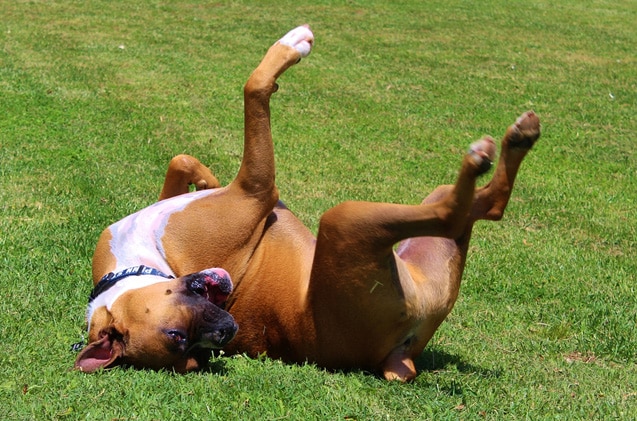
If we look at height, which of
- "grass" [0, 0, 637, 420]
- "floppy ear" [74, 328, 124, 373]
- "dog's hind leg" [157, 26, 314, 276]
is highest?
"dog's hind leg" [157, 26, 314, 276]

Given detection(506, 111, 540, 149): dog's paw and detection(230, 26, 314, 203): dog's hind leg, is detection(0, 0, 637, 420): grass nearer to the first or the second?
detection(230, 26, 314, 203): dog's hind leg

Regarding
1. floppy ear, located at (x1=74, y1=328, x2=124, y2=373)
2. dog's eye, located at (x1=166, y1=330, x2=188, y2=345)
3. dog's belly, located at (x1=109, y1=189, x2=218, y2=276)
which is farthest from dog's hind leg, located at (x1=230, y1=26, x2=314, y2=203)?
floppy ear, located at (x1=74, y1=328, x2=124, y2=373)

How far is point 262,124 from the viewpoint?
495 cm

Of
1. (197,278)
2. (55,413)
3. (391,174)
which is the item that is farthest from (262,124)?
(391,174)

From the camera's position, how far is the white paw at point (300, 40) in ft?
17.8

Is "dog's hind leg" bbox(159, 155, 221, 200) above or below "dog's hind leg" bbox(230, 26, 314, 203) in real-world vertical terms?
below

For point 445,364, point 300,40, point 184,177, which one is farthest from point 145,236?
point 445,364

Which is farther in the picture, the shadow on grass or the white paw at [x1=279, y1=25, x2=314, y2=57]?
the white paw at [x1=279, y1=25, x2=314, y2=57]

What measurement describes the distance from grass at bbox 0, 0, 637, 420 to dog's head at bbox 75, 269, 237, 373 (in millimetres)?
118

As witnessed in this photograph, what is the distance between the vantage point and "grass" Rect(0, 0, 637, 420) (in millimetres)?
4133

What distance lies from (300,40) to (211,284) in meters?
1.91

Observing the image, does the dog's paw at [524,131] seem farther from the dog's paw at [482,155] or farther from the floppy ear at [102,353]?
the floppy ear at [102,353]

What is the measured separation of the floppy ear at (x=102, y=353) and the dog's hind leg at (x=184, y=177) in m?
1.60

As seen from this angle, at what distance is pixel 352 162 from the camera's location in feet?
31.1
